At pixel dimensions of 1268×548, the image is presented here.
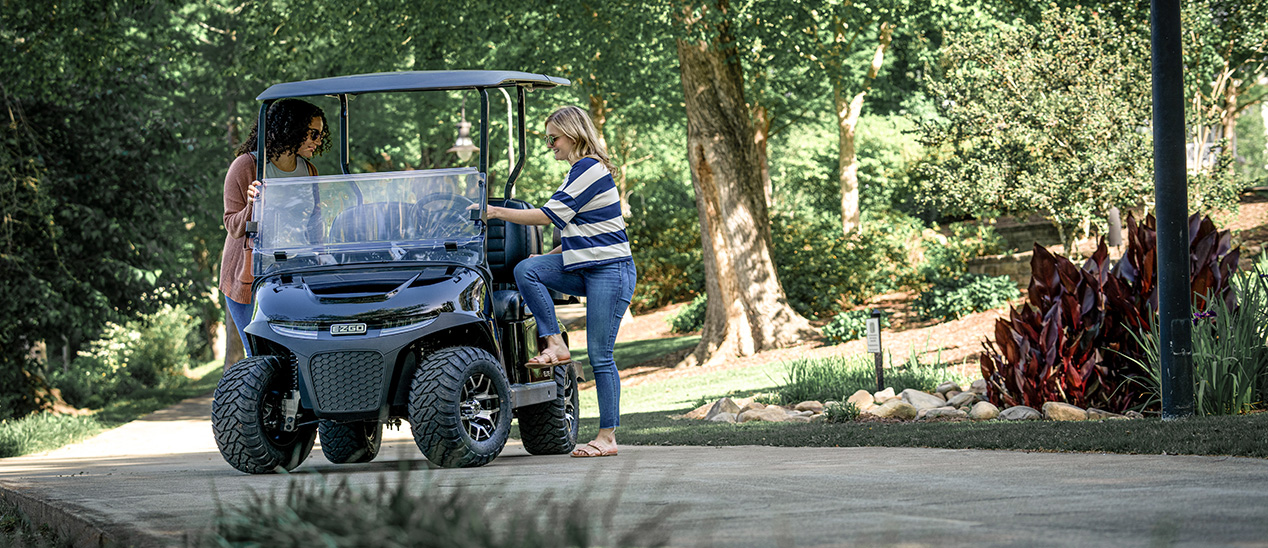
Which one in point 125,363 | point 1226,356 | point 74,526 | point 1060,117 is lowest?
point 125,363

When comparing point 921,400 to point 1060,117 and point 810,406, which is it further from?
point 1060,117

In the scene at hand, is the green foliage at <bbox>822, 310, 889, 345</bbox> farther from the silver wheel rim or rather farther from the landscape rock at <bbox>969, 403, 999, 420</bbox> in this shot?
the silver wheel rim

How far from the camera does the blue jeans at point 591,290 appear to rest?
20.8 ft

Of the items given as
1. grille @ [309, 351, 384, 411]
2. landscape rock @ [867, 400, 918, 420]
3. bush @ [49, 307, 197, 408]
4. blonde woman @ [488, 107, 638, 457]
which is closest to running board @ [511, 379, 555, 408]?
blonde woman @ [488, 107, 638, 457]

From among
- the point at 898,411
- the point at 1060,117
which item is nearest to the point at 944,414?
the point at 898,411

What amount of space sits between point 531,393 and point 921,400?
4764 millimetres

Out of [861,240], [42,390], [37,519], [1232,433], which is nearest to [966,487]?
[1232,433]

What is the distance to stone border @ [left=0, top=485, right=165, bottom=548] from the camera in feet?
11.6

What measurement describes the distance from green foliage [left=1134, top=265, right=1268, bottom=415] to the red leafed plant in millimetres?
147

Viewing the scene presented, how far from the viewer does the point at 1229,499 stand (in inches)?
142

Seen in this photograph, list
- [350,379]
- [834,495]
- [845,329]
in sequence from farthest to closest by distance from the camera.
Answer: [845,329], [350,379], [834,495]

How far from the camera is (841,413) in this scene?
9508 mm

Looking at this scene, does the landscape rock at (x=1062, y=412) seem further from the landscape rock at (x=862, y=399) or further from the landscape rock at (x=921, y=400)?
the landscape rock at (x=862, y=399)

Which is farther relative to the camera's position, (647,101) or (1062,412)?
Answer: (647,101)
